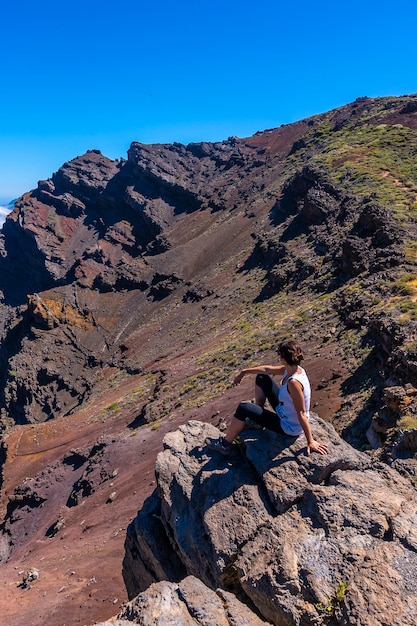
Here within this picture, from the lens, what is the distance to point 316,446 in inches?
233

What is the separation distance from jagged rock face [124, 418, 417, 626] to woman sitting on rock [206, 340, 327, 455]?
0.20 metres

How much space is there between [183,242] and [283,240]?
24.8 metres

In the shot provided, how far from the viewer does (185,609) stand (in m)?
4.57

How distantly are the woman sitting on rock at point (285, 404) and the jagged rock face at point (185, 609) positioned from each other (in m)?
2.09

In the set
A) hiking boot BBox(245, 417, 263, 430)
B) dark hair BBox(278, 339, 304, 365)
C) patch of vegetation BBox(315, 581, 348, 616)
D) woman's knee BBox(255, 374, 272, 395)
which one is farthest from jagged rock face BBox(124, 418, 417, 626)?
dark hair BBox(278, 339, 304, 365)

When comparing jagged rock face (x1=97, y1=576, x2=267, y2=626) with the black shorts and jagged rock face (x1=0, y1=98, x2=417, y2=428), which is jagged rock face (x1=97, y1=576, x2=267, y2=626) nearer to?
the black shorts

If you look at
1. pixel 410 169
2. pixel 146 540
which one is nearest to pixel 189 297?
pixel 410 169

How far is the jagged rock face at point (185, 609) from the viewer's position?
4418 millimetres

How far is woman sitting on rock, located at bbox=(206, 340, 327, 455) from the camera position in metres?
5.96

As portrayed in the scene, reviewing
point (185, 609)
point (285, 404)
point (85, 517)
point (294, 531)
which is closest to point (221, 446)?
point (285, 404)

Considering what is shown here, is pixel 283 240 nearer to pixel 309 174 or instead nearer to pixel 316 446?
pixel 309 174

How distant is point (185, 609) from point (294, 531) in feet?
4.91

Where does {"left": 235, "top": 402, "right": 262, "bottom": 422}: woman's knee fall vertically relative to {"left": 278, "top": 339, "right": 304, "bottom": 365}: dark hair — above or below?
below

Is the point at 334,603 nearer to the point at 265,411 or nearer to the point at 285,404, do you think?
the point at 285,404
